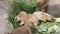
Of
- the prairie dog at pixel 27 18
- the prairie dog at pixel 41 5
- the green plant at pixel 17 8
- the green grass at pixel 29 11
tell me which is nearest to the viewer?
the green grass at pixel 29 11

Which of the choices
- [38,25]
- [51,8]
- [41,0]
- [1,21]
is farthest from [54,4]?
[1,21]

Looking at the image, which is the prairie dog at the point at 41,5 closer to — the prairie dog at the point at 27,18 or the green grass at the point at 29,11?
the green grass at the point at 29,11

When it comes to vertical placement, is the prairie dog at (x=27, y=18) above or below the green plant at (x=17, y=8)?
below

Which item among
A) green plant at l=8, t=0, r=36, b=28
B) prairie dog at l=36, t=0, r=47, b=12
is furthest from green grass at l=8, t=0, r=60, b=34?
prairie dog at l=36, t=0, r=47, b=12

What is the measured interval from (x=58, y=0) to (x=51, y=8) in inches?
8.1

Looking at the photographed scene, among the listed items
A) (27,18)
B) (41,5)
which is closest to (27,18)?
(27,18)

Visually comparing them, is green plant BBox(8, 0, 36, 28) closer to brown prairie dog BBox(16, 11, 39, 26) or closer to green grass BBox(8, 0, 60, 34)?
green grass BBox(8, 0, 60, 34)

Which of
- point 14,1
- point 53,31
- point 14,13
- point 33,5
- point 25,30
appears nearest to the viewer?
point 25,30

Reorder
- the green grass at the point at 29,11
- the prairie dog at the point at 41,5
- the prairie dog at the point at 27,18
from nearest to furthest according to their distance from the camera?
the green grass at the point at 29,11
the prairie dog at the point at 27,18
the prairie dog at the point at 41,5

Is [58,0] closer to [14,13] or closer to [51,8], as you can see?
[51,8]

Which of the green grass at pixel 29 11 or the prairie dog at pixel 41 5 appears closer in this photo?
the green grass at pixel 29 11

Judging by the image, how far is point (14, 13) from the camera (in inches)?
134

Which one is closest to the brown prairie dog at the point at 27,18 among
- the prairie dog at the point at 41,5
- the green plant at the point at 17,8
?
the green plant at the point at 17,8

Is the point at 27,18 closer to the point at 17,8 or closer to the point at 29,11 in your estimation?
the point at 17,8
